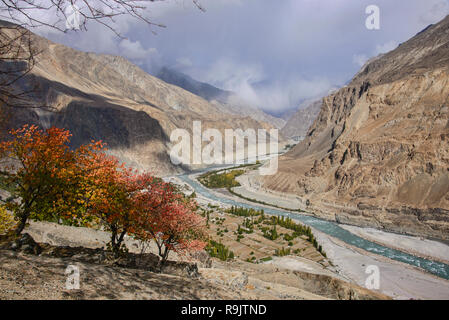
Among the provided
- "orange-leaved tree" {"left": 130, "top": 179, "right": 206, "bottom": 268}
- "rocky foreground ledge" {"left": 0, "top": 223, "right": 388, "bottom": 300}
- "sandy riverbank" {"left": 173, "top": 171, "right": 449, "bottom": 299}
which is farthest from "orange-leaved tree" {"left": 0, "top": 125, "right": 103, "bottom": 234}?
"sandy riverbank" {"left": 173, "top": 171, "right": 449, "bottom": 299}

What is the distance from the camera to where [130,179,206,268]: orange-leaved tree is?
11453 millimetres

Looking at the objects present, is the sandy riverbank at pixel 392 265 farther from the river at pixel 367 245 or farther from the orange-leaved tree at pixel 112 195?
the orange-leaved tree at pixel 112 195

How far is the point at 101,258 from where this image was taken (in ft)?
33.6

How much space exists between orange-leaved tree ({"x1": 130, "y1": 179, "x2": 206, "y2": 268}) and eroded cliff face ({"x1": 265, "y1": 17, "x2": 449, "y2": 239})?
43594 millimetres

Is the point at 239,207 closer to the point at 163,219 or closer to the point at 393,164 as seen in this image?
the point at 393,164

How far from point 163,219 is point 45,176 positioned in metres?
5.20

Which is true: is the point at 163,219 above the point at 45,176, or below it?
below

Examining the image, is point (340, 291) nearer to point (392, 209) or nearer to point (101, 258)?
point (101, 258)

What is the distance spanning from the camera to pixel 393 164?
54.3 metres

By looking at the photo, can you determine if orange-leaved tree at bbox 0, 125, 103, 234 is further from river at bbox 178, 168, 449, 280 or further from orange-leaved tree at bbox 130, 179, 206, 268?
river at bbox 178, 168, 449, 280

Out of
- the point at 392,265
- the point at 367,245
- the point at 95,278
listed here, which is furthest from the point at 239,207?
the point at 95,278

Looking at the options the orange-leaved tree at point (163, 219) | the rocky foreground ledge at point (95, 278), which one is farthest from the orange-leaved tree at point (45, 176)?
the orange-leaved tree at point (163, 219)

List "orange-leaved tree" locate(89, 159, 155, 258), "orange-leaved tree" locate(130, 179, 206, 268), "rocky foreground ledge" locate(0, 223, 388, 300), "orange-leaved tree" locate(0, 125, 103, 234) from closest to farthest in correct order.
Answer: "rocky foreground ledge" locate(0, 223, 388, 300) → "orange-leaved tree" locate(0, 125, 103, 234) → "orange-leaved tree" locate(89, 159, 155, 258) → "orange-leaved tree" locate(130, 179, 206, 268)

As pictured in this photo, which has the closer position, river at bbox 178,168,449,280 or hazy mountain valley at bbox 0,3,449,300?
hazy mountain valley at bbox 0,3,449,300
